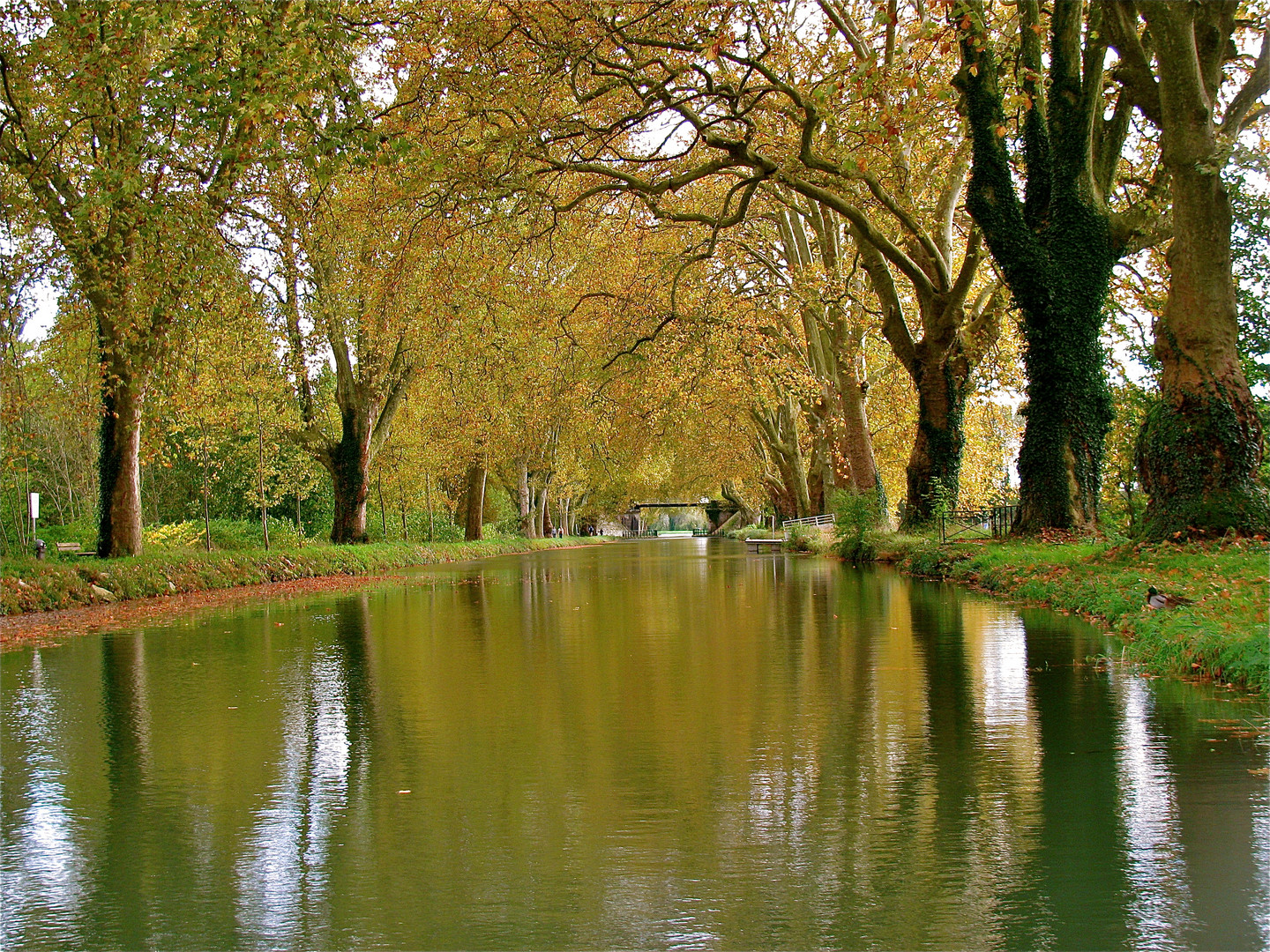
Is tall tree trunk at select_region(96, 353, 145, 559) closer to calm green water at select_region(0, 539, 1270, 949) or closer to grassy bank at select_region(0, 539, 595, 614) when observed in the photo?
grassy bank at select_region(0, 539, 595, 614)

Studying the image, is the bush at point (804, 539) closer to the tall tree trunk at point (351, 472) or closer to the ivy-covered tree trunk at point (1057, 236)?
the tall tree trunk at point (351, 472)

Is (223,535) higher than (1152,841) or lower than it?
higher

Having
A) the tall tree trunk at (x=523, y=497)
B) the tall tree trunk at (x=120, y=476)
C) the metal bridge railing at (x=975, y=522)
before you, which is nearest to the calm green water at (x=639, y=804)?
the tall tree trunk at (x=120, y=476)

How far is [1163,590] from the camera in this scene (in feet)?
28.2

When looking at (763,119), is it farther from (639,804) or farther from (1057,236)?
(639,804)

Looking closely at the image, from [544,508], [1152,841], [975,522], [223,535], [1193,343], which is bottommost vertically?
[1152,841]

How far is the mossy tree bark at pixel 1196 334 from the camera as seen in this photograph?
11.0 meters

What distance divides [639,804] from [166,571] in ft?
A: 51.0

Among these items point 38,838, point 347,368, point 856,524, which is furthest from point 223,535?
point 38,838

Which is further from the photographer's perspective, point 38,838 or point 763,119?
point 763,119

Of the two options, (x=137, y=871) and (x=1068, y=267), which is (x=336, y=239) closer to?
(x=1068, y=267)

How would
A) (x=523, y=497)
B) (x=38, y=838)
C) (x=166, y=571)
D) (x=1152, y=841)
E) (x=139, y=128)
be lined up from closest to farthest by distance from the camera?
(x=1152, y=841) → (x=38, y=838) → (x=139, y=128) → (x=166, y=571) → (x=523, y=497)

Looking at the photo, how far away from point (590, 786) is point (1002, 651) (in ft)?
16.1

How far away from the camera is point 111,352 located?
707 inches
